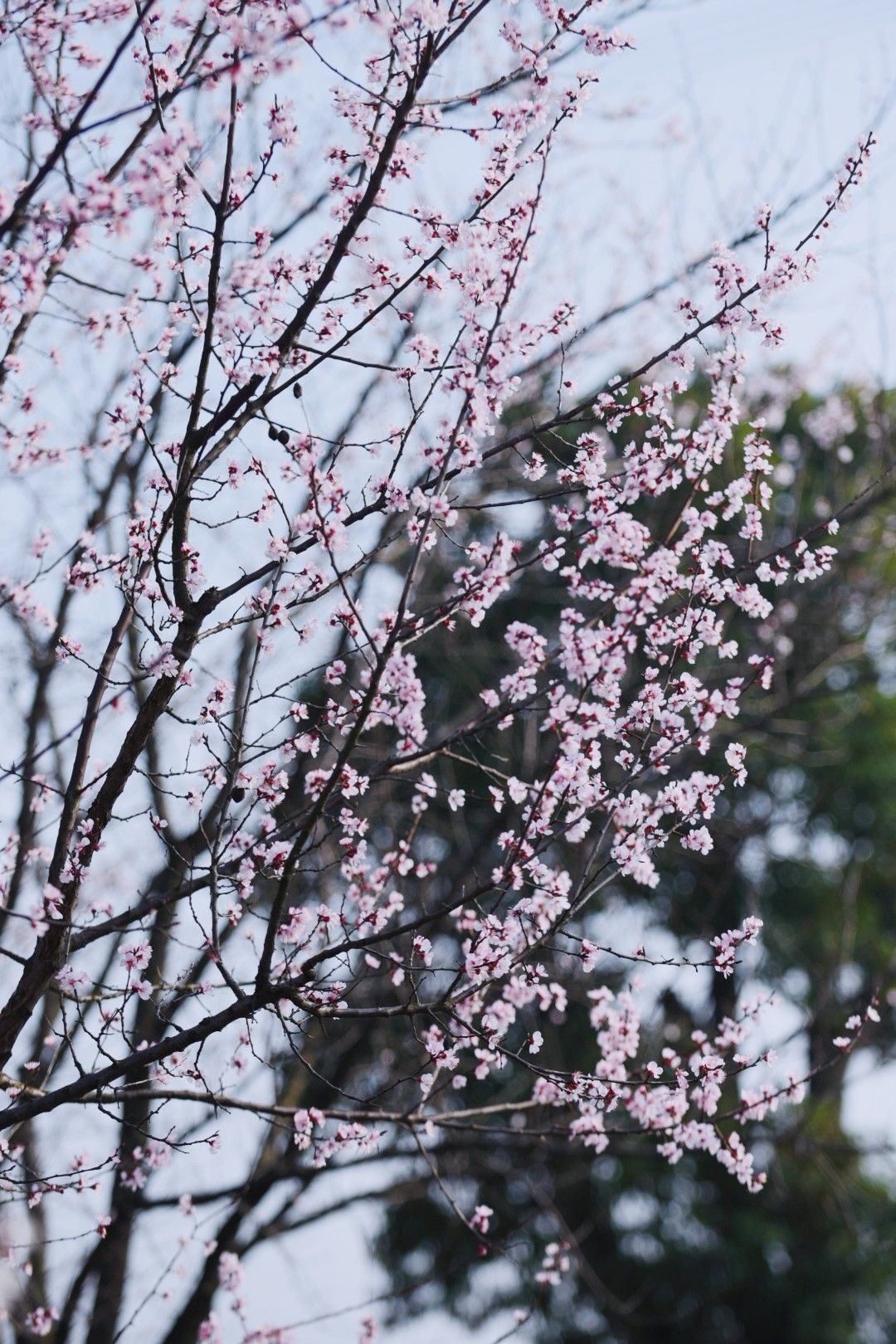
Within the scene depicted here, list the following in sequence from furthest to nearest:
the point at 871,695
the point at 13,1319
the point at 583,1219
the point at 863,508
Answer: the point at 871,695, the point at 583,1219, the point at 863,508, the point at 13,1319

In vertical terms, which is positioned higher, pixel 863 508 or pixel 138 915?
pixel 863 508

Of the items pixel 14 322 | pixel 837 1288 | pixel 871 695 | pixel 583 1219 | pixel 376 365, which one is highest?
pixel 871 695

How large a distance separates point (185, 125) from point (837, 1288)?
452 inches

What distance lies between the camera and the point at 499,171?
3.50 m

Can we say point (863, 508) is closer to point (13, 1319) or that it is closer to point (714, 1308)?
point (13, 1319)

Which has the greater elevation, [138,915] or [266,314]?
[266,314]

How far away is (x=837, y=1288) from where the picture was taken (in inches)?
425

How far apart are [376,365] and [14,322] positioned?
1.20m

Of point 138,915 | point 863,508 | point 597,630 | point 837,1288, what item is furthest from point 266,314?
point 837,1288

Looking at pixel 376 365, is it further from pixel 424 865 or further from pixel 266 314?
pixel 424 865

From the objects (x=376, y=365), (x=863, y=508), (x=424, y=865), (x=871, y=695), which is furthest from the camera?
(x=871, y=695)

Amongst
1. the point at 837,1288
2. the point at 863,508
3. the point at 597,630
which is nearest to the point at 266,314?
the point at 597,630

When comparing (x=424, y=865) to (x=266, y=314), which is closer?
(x=266, y=314)

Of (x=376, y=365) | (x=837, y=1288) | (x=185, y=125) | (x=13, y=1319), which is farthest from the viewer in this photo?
(x=837, y=1288)
